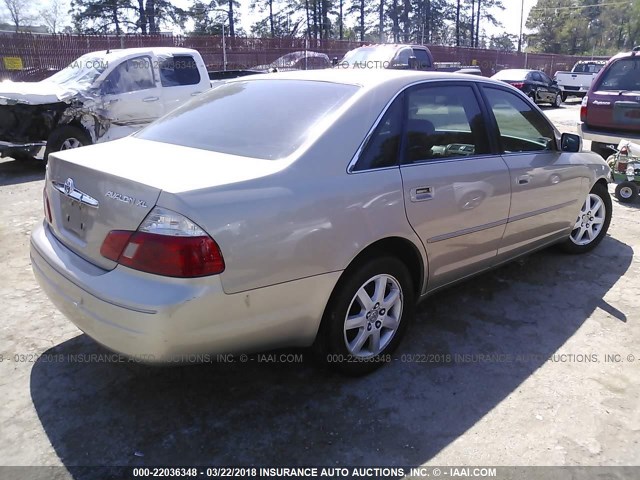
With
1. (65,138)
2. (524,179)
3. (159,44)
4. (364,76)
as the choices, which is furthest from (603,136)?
(159,44)

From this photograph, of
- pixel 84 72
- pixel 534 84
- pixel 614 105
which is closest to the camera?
pixel 614 105

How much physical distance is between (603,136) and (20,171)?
29.3 ft

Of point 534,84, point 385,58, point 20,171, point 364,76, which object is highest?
point 385,58

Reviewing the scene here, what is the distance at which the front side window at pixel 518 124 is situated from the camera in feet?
12.1

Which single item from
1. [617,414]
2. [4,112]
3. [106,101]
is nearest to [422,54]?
[106,101]

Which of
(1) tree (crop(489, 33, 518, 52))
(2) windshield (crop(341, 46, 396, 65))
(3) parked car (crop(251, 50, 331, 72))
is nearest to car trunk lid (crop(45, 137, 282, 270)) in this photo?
(2) windshield (crop(341, 46, 396, 65))

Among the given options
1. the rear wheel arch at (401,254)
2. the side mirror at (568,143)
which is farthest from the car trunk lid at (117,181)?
the side mirror at (568,143)

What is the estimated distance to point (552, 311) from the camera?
12.6ft

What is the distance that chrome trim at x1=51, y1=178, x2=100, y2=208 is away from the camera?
2.52 metres

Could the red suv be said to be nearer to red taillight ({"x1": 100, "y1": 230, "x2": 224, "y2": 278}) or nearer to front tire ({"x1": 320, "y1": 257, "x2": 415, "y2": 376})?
front tire ({"x1": 320, "y1": 257, "x2": 415, "y2": 376})

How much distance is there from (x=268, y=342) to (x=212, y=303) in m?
0.43

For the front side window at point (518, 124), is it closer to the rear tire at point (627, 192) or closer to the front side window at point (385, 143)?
the front side window at point (385, 143)

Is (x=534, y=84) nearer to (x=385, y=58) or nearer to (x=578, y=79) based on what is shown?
(x=578, y=79)

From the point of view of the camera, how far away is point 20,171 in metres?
8.32
